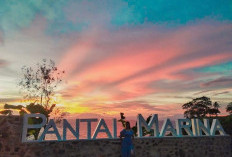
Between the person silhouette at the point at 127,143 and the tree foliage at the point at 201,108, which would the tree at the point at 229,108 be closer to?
the tree foliage at the point at 201,108

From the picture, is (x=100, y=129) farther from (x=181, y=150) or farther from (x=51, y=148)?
(x=181, y=150)

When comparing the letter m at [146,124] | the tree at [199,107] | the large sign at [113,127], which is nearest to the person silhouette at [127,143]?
the large sign at [113,127]

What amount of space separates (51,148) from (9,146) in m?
1.71

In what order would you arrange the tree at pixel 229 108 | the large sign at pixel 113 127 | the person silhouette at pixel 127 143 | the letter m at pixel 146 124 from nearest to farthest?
the large sign at pixel 113 127, the person silhouette at pixel 127 143, the letter m at pixel 146 124, the tree at pixel 229 108

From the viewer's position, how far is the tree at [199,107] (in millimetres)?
57219

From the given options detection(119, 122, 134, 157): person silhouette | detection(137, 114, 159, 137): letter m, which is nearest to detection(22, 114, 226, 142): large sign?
detection(137, 114, 159, 137): letter m

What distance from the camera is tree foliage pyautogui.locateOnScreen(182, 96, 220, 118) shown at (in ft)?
188

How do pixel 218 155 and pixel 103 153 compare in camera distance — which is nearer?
pixel 103 153

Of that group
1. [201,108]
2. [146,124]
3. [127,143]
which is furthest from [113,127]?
[201,108]

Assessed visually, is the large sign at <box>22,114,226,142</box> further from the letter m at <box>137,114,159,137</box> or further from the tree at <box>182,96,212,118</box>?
the tree at <box>182,96,212,118</box>

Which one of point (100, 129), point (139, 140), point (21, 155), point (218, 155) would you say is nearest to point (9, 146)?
point (21, 155)

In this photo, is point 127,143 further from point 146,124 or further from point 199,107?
point 199,107

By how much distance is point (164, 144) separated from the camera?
1228 centimetres

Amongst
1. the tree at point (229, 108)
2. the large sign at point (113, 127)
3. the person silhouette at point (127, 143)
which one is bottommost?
the person silhouette at point (127, 143)
